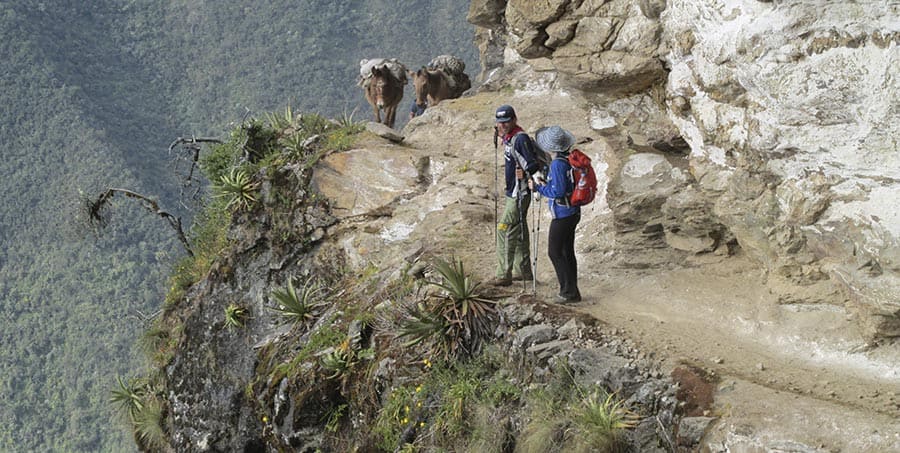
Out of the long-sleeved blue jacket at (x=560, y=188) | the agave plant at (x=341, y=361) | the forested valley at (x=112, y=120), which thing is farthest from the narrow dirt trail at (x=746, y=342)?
the forested valley at (x=112, y=120)

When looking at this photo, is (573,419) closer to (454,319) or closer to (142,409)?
(454,319)

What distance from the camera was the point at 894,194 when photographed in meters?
6.78

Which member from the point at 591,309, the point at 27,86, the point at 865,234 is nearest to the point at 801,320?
the point at 865,234

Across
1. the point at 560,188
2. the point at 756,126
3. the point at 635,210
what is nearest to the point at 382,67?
the point at 635,210

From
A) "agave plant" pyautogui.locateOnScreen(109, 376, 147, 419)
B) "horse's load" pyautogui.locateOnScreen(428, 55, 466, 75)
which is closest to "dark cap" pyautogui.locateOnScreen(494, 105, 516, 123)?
"agave plant" pyautogui.locateOnScreen(109, 376, 147, 419)

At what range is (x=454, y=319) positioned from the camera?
840 cm

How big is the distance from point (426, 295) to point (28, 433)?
26714mm

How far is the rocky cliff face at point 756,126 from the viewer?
682 centimetres

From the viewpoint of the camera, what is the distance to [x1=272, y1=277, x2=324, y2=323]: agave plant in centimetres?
1056

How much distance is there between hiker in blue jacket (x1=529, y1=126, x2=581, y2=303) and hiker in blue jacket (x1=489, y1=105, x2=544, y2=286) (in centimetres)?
16

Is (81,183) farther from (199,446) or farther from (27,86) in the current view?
(199,446)

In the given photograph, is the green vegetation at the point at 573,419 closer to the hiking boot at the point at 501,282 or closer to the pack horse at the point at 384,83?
the hiking boot at the point at 501,282

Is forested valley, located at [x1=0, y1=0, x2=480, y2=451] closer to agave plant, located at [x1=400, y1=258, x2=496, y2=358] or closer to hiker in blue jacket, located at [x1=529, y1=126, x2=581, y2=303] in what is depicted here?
agave plant, located at [x1=400, y1=258, x2=496, y2=358]

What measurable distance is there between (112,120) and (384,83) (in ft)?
80.9
